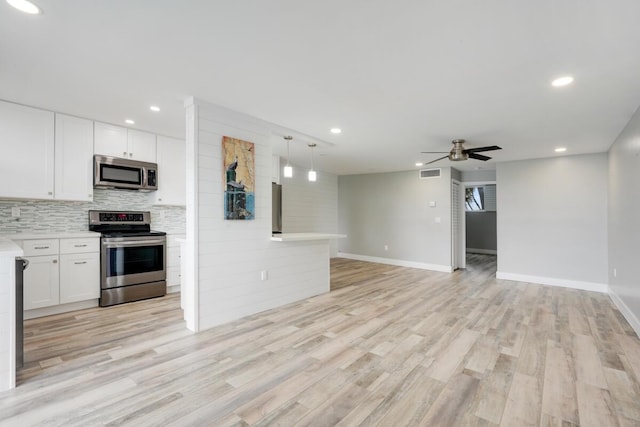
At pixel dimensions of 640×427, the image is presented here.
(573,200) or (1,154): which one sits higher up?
(1,154)

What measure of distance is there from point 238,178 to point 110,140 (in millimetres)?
2091

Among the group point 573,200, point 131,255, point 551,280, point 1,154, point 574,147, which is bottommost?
point 551,280

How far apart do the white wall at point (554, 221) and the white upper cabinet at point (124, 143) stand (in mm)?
6525

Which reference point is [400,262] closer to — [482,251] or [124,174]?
[482,251]

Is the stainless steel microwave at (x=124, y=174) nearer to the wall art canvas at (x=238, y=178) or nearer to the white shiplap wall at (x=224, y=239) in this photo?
the white shiplap wall at (x=224, y=239)

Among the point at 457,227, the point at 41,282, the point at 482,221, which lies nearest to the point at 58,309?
the point at 41,282

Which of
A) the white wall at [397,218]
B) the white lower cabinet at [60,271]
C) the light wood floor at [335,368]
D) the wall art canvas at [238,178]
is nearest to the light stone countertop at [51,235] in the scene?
the white lower cabinet at [60,271]

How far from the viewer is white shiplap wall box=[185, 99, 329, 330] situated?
323 centimetres

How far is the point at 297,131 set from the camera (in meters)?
4.33

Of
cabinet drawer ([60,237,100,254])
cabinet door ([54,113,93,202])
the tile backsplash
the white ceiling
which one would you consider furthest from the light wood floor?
the white ceiling

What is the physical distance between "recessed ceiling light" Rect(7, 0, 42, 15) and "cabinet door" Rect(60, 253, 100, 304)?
2959 mm

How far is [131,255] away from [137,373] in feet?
7.56

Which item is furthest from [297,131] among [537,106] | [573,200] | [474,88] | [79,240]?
[573,200]

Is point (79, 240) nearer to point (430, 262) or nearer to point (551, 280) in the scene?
point (430, 262)
